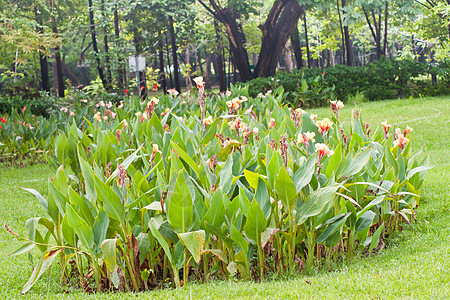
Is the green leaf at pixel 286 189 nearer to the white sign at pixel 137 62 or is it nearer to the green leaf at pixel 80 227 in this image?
the green leaf at pixel 80 227

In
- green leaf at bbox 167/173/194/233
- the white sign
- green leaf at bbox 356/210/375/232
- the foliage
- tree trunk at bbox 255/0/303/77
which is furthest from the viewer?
tree trunk at bbox 255/0/303/77

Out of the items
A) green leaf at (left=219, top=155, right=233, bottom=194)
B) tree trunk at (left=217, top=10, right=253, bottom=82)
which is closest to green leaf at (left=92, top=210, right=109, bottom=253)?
green leaf at (left=219, top=155, right=233, bottom=194)

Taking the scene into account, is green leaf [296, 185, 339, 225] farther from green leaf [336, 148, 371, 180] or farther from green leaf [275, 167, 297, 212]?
green leaf [336, 148, 371, 180]

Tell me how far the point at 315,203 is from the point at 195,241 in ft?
2.37

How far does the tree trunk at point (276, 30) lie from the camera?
699 inches

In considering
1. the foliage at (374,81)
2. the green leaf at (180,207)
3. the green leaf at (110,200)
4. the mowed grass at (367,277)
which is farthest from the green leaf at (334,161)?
the foliage at (374,81)

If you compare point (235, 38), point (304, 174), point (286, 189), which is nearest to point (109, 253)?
point (286, 189)

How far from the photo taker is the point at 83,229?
2770 millimetres

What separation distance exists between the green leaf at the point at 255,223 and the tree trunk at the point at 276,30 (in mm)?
15795

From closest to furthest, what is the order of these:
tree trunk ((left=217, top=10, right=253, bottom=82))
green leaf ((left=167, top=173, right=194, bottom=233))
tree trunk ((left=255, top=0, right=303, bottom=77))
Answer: green leaf ((left=167, top=173, right=194, bottom=233)) → tree trunk ((left=255, top=0, right=303, bottom=77)) → tree trunk ((left=217, top=10, right=253, bottom=82))

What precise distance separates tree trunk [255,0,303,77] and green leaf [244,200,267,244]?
51.8 ft

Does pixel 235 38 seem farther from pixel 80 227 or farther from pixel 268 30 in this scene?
pixel 80 227

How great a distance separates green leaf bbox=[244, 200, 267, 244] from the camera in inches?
108

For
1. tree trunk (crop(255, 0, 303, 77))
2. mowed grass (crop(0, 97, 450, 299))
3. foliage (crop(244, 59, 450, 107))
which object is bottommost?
mowed grass (crop(0, 97, 450, 299))
